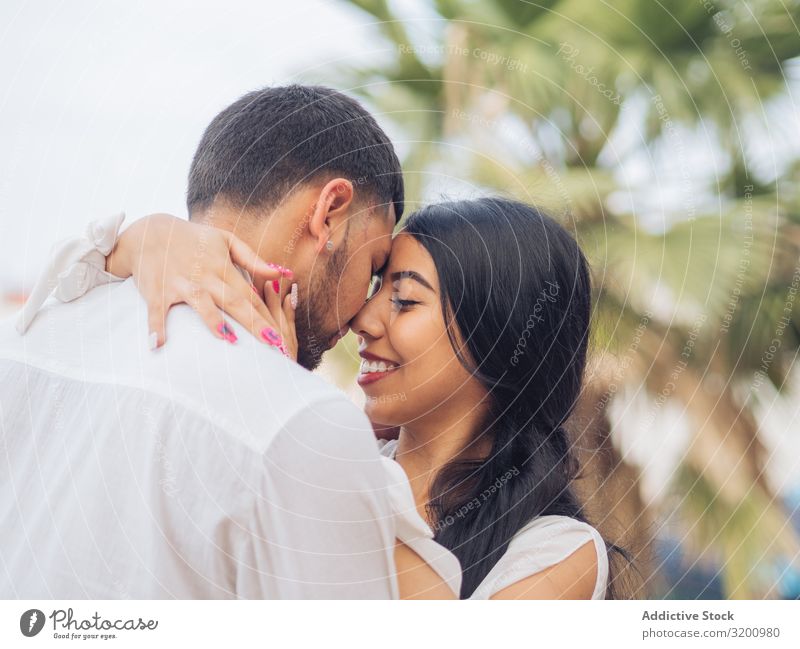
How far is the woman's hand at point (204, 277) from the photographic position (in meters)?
0.91

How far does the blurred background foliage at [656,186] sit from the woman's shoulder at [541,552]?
859 mm

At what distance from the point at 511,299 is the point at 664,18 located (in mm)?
1206

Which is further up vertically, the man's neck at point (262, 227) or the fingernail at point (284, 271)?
the man's neck at point (262, 227)

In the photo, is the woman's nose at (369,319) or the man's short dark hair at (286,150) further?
the woman's nose at (369,319)

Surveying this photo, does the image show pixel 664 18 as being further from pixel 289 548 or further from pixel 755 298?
pixel 289 548

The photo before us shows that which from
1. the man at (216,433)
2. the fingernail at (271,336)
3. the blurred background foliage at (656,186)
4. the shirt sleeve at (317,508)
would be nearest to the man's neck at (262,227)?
the man at (216,433)

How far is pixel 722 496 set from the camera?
241 centimetres

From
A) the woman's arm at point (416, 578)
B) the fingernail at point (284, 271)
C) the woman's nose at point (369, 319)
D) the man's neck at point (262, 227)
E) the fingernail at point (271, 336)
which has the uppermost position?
the man's neck at point (262, 227)

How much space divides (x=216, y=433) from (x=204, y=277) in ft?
0.65

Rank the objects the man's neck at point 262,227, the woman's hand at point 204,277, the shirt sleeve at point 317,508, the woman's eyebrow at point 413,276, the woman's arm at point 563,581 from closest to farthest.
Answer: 1. the shirt sleeve at point 317,508
2. the woman's hand at point 204,277
3. the man's neck at point 262,227
4. the woman's arm at point 563,581
5. the woman's eyebrow at point 413,276

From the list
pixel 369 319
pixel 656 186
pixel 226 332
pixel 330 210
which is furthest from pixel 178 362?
pixel 656 186

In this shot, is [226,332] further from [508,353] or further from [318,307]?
[508,353]

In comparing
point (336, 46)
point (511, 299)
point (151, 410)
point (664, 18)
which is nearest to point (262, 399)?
point (151, 410)

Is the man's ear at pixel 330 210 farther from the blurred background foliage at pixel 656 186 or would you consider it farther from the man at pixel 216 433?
the blurred background foliage at pixel 656 186
